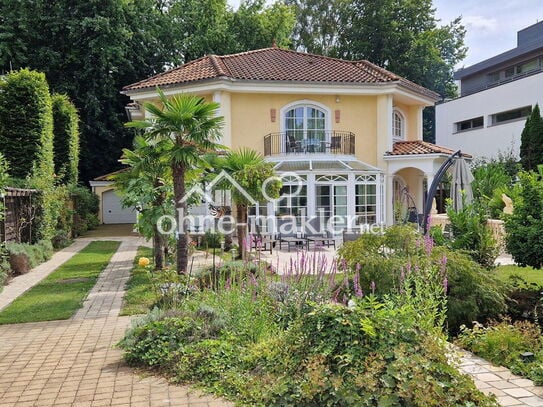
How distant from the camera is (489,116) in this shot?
28047 millimetres

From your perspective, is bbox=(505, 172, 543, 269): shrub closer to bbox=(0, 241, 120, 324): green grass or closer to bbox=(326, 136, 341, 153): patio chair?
bbox=(0, 241, 120, 324): green grass

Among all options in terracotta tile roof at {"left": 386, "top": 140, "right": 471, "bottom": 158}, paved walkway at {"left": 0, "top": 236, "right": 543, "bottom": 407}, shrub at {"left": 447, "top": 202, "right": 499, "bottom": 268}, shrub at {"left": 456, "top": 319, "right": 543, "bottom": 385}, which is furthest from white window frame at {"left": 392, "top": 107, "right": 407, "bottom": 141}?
paved walkway at {"left": 0, "top": 236, "right": 543, "bottom": 407}

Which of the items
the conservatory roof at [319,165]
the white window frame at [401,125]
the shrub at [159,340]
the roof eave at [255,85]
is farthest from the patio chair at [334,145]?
the shrub at [159,340]

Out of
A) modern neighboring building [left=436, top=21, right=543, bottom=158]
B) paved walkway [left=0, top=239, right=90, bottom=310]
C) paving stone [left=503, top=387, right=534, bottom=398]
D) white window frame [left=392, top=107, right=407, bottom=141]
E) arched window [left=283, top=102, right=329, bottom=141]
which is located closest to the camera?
paving stone [left=503, top=387, right=534, bottom=398]

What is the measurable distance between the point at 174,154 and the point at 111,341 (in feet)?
11.9

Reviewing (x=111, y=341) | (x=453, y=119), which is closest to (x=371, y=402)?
(x=111, y=341)

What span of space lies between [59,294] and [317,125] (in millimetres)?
13767

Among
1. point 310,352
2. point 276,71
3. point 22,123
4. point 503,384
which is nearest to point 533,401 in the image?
point 503,384

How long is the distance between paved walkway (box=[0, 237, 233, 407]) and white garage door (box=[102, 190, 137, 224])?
23100 mm

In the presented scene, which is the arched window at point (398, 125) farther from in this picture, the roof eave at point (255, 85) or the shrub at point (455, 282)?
the shrub at point (455, 282)

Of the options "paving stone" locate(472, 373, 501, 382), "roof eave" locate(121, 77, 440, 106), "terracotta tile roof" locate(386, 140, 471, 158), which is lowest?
"paving stone" locate(472, 373, 501, 382)

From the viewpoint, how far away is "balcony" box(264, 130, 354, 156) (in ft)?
64.1

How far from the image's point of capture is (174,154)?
845cm

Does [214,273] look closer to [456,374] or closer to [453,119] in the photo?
[456,374]
